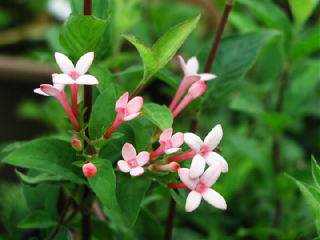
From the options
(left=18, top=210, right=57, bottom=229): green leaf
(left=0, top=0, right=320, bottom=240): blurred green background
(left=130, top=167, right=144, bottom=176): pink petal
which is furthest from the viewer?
(left=0, top=0, right=320, bottom=240): blurred green background

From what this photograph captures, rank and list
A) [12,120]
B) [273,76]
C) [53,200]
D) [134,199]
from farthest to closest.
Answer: [12,120] → [273,76] → [53,200] → [134,199]

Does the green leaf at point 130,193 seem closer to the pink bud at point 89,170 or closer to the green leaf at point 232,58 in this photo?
the pink bud at point 89,170

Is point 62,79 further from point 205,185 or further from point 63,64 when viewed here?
point 205,185

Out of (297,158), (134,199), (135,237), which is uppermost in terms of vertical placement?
(134,199)

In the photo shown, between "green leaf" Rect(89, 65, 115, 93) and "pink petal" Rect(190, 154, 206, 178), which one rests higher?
"green leaf" Rect(89, 65, 115, 93)

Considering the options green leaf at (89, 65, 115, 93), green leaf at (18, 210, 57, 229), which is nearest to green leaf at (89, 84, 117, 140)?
green leaf at (89, 65, 115, 93)

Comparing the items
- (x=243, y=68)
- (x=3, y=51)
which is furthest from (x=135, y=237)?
(x=3, y=51)

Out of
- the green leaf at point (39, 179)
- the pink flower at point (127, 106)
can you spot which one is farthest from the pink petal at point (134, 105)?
the green leaf at point (39, 179)

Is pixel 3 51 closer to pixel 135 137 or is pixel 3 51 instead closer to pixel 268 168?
pixel 268 168

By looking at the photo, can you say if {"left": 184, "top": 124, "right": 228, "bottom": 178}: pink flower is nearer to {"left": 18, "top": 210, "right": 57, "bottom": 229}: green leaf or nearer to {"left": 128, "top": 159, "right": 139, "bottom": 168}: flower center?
{"left": 128, "top": 159, "right": 139, "bottom": 168}: flower center
